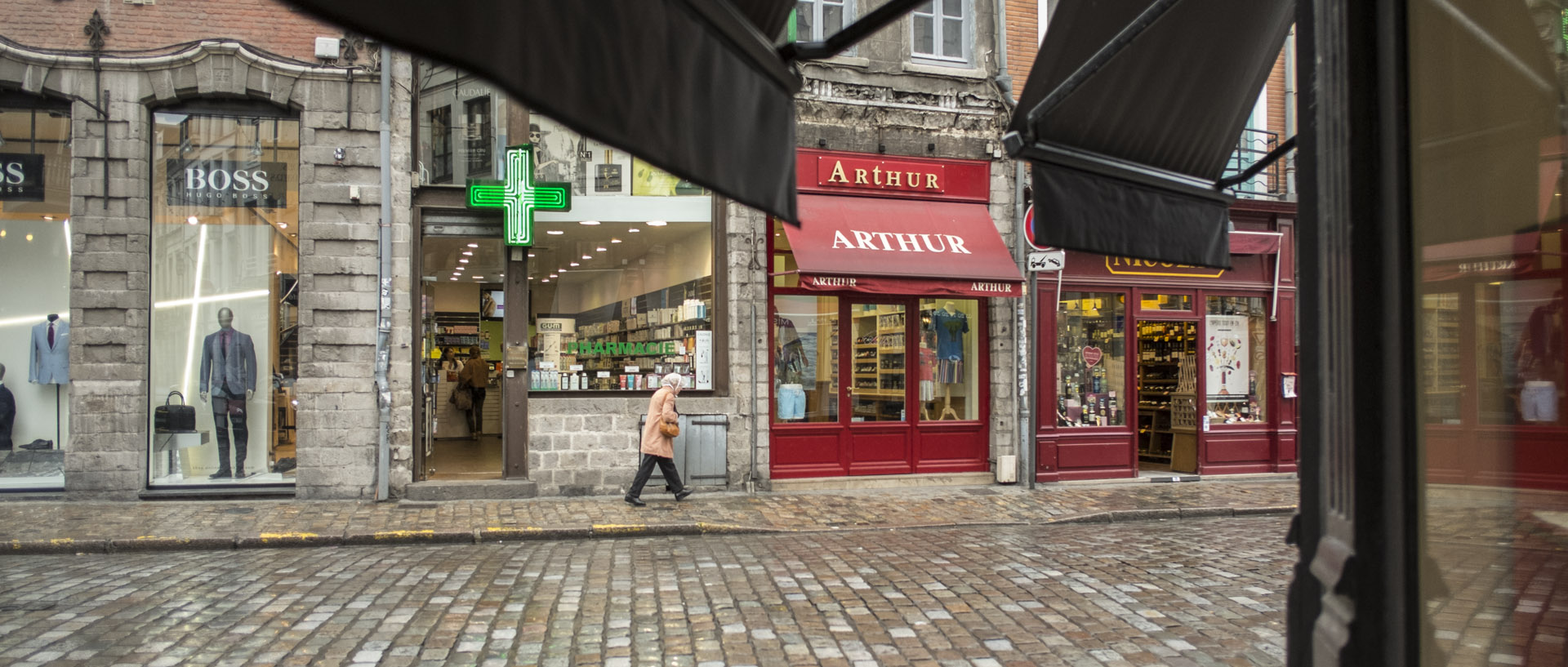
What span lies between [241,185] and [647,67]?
37.8 feet

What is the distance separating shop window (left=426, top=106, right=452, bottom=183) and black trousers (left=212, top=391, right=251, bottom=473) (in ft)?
11.6

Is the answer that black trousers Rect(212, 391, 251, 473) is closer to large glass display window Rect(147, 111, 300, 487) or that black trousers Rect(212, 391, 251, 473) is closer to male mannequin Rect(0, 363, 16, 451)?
large glass display window Rect(147, 111, 300, 487)

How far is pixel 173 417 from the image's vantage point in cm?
1165

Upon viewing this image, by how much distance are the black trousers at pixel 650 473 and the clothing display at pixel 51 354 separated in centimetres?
669

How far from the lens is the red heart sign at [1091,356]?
1406 centimetres

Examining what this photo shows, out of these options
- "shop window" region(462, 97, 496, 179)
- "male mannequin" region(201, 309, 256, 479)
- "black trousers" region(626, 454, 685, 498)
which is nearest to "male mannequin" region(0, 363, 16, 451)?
"male mannequin" region(201, 309, 256, 479)

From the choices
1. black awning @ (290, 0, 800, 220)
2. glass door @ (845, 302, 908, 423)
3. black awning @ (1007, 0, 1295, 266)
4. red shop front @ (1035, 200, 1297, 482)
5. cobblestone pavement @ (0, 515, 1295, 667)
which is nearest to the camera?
black awning @ (290, 0, 800, 220)

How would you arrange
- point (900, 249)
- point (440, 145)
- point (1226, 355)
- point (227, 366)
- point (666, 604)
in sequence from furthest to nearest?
1. point (1226, 355)
2. point (900, 249)
3. point (440, 145)
4. point (227, 366)
5. point (666, 604)

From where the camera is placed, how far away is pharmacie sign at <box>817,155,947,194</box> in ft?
42.8

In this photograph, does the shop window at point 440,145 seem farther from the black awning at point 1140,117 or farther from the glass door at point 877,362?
the black awning at point 1140,117

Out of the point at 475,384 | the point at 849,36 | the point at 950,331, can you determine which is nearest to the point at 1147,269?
the point at 950,331

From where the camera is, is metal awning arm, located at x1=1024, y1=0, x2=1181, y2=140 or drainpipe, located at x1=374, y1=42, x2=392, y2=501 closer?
metal awning arm, located at x1=1024, y1=0, x2=1181, y2=140

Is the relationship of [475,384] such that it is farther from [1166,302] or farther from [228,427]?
[1166,302]

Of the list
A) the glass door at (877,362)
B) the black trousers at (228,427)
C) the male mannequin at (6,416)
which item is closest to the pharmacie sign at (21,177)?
the male mannequin at (6,416)
